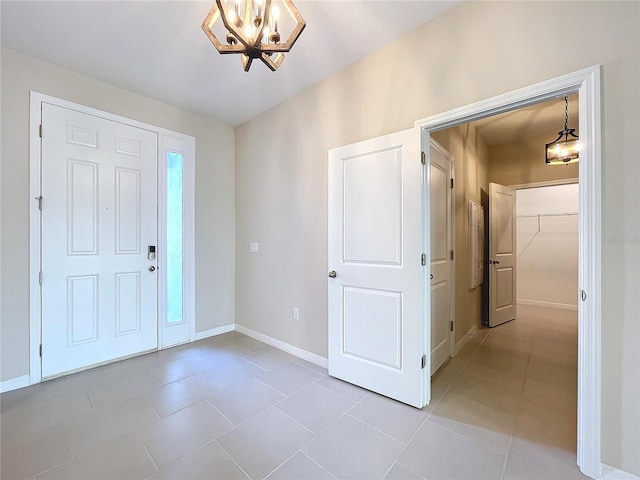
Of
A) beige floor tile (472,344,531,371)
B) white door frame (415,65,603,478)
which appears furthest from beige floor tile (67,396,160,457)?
beige floor tile (472,344,531,371)

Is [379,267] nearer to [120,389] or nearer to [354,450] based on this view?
[354,450]

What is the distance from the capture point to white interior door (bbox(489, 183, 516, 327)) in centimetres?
Answer: 377

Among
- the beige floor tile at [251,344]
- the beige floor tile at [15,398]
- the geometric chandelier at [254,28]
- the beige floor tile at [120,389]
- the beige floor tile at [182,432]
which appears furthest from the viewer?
the beige floor tile at [251,344]

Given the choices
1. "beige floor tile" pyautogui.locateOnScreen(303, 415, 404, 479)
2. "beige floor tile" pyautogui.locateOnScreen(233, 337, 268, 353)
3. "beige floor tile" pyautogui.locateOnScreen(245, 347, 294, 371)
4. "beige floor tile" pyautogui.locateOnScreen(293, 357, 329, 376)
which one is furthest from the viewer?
"beige floor tile" pyautogui.locateOnScreen(233, 337, 268, 353)

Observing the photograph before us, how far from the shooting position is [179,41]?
2.05 m

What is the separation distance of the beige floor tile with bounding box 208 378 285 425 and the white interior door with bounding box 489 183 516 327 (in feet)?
10.9

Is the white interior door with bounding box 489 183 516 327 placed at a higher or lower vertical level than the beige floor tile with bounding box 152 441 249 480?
higher

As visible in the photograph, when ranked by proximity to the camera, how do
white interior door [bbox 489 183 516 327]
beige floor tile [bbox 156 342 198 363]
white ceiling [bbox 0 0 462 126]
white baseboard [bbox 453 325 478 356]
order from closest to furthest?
white ceiling [bbox 0 0 462 126] < beige floor tile [bbox 156 342 198 363] < white baseboard [bbox 453 325 478 356] < white interior door [bbox 489 183 516 327]

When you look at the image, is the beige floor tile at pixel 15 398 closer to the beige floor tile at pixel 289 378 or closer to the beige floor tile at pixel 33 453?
the beige floor tile at pixel 33 453

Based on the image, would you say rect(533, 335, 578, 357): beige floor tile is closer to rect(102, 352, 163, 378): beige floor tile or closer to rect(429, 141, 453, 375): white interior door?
rect(429, 141, 453, 375): white interior door

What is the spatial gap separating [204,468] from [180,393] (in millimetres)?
877

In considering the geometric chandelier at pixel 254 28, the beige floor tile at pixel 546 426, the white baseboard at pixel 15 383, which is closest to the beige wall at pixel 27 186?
the white baseboard at pixel 15 383

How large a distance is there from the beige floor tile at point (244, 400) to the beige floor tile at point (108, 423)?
1.44 ft

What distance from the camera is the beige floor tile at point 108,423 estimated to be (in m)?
1.58
